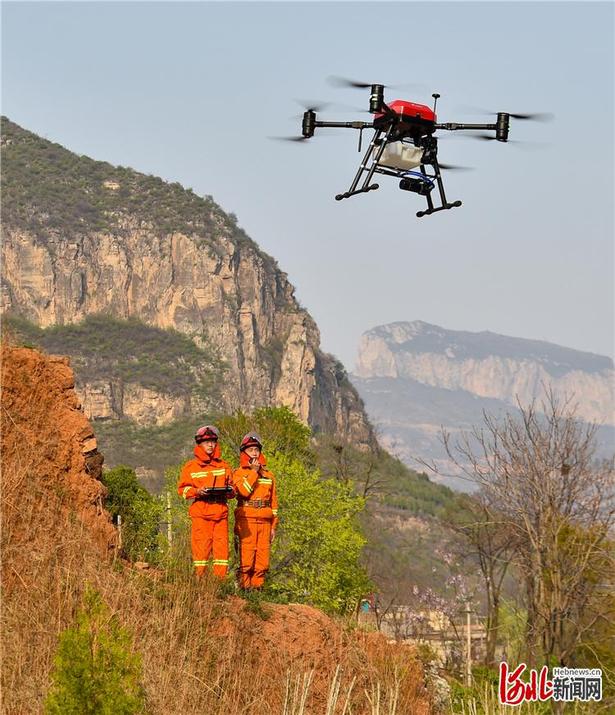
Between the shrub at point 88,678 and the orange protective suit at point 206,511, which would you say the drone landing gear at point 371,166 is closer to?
the orange protective suit at point 206,511

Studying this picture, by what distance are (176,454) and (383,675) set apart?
11168cm

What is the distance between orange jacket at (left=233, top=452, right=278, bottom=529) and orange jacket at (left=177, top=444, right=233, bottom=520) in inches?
16.0

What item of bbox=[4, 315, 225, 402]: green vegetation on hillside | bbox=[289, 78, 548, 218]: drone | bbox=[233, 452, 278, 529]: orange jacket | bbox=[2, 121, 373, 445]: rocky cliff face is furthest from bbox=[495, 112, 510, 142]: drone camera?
bbox=[2, 121, 373, 445]: rocky cliff face

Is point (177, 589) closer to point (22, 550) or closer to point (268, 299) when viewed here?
point (22, 550)

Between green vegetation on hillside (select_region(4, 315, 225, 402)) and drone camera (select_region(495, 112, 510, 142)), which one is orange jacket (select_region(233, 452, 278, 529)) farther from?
green vegetation on hillside (select_region(4, 315, 225, 402))

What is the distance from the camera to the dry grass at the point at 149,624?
33.5ft

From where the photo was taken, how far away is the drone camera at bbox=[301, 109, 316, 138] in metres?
16.7

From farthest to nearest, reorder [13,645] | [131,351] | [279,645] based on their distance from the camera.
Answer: [131,351] < [279,645] < [13,645]

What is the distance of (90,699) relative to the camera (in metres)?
7.82

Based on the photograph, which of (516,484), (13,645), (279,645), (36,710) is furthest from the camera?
(516,484)

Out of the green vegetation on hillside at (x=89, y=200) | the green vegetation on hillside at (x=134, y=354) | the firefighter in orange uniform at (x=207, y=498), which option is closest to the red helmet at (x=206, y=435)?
the firefighter in orange uniform at (x=207, y=498)

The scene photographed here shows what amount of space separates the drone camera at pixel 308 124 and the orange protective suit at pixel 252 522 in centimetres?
506

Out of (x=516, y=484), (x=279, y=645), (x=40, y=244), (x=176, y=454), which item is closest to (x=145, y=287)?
(x=40, y=244)

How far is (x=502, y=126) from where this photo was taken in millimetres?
17094
